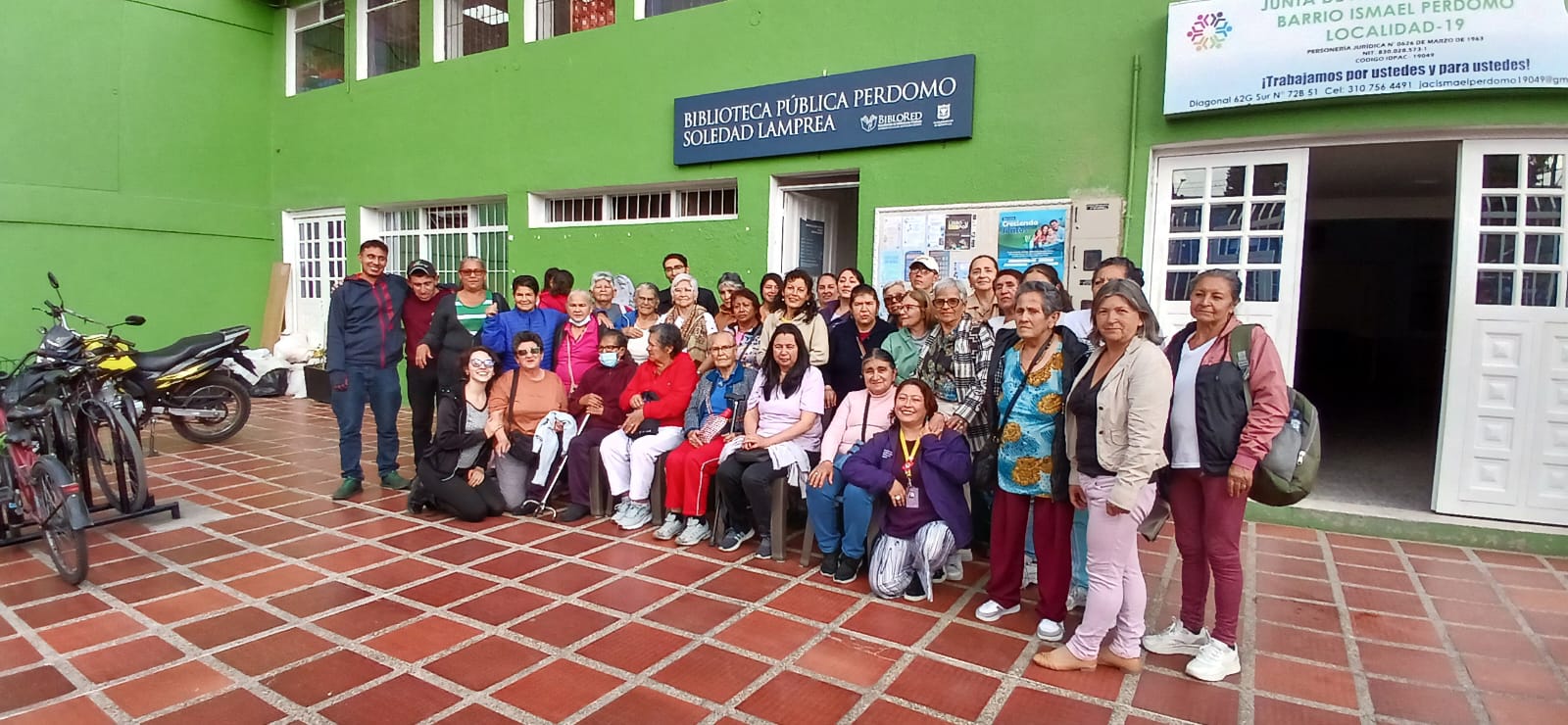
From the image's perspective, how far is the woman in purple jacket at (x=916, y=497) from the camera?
11.4 ft

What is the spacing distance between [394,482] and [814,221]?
3.65 metres

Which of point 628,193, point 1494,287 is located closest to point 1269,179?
point 1494,287

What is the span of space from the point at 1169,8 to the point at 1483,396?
8.87 feet

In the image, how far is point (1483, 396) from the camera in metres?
4.37

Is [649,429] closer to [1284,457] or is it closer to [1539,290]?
[1284,457]

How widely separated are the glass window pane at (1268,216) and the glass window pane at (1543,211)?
113cm

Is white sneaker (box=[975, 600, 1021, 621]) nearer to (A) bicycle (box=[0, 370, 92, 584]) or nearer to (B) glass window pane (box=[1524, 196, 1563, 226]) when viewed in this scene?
(B) glass window pane (box=[1524, 196, 1563, 226])

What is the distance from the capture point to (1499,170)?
4332 millimetres

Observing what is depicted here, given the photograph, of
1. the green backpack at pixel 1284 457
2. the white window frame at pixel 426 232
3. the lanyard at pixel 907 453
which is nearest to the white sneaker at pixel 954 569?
the lanyard at pixel 907 453

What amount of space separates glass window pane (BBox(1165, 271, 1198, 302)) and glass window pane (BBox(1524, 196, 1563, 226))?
1.59 meters

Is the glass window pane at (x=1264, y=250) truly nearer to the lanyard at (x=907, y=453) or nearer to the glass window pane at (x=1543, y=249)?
the glass window pane at (x=1543, y=249)

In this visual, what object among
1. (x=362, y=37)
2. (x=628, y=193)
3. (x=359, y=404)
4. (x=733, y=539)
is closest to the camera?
(x=733, y=539)

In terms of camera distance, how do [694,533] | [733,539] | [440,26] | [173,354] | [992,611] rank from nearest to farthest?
[992,611] < [733,539] < [694,533] < [173,354] < [440,26]

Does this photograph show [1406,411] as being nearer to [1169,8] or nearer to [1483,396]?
[1483,396]
